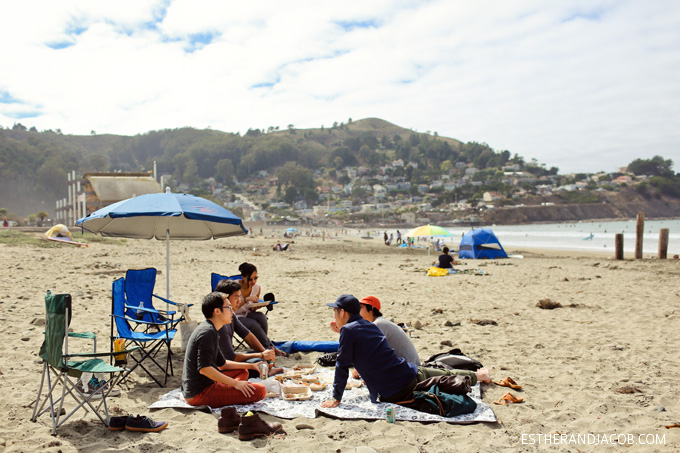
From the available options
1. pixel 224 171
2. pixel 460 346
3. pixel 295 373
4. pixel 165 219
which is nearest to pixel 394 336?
pixel 295 373

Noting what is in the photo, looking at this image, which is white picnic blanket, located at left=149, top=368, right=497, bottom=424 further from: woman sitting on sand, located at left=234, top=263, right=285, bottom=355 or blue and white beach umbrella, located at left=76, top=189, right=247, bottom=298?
blue and white beach umbrella, located at left=76, top=189, right=247, bottom=298

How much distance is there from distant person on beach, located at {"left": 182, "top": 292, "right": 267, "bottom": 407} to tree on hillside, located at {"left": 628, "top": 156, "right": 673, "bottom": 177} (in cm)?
17306

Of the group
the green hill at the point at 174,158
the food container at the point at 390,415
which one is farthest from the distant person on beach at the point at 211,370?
the green hill at the point at 174,158

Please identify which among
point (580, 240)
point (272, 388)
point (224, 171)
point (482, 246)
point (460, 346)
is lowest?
point (580, 240)

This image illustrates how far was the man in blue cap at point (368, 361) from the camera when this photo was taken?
11.5 feet

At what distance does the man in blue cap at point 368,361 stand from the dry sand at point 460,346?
0.34 metres

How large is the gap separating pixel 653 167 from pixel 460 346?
175 meters

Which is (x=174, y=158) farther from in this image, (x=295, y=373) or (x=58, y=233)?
(x=295, y=373)

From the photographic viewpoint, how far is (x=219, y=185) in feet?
491

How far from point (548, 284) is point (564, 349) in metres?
5.70

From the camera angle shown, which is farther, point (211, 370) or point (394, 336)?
point (394, 336)

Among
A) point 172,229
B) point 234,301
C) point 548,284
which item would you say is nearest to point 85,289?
point 172,229

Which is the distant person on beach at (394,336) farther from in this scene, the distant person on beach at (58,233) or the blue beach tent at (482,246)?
the distant person on beach at (58,233)

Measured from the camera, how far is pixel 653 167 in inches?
5846
